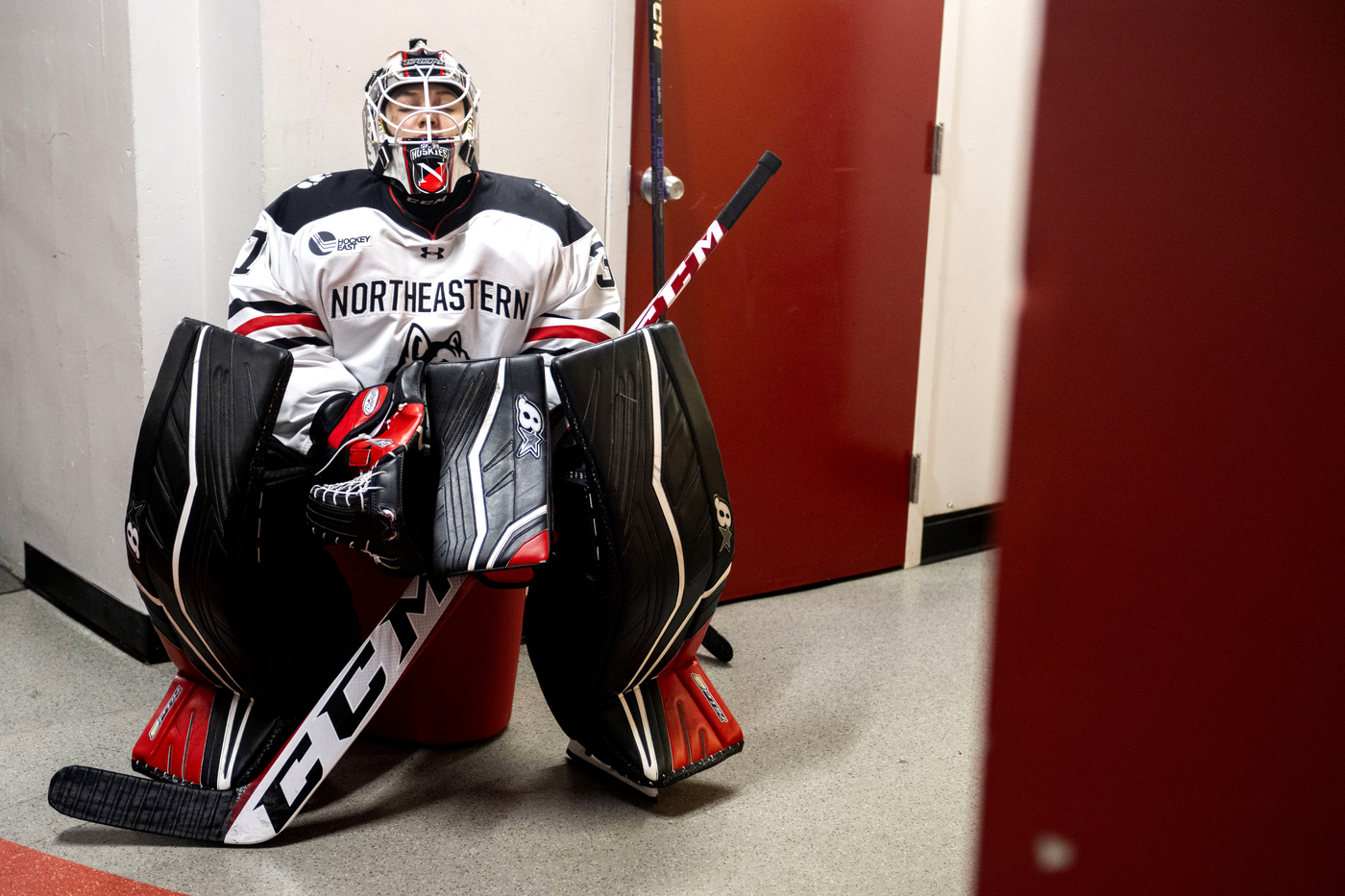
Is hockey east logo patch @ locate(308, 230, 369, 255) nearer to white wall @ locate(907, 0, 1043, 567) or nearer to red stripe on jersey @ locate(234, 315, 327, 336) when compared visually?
red stripe on jersey @ locate(234, 315, 327, 336)

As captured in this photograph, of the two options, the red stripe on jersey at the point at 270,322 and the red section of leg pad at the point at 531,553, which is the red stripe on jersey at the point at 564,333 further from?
the red section of leg pad at the point at 531,553

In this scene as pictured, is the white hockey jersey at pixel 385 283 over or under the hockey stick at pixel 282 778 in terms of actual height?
over

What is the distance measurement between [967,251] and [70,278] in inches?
81.8

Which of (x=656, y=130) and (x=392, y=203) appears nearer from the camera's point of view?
(x=392, y=203)

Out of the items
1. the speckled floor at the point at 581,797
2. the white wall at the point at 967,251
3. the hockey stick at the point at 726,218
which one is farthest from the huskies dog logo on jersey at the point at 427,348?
the white wall at the point at 967,251

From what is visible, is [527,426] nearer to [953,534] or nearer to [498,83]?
[498,83]

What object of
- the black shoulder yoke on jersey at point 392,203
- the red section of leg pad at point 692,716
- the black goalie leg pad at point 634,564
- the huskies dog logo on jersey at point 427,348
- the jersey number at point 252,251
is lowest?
the red section of leg pad at point 692,716

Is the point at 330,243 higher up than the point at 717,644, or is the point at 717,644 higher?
the point at 330,243

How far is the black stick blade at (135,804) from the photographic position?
5.36ft

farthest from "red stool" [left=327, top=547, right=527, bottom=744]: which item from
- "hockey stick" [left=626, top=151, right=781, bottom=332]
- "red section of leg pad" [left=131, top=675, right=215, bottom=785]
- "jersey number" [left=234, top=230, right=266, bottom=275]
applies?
"hockey stick" [left=626, top=151, right=781, bottom=332]

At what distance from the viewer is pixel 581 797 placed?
1862mm

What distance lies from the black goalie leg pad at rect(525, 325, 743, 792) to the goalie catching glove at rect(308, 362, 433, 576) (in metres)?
0.21

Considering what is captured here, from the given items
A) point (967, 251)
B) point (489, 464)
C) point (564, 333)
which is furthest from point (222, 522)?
point (967, 251)

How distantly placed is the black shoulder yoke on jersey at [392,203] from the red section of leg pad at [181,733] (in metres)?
0.74
